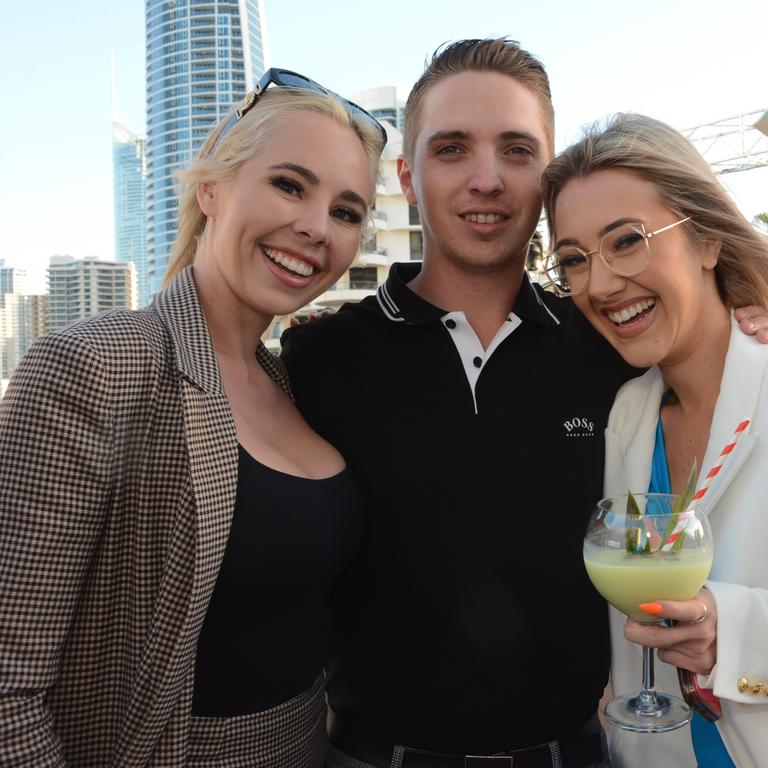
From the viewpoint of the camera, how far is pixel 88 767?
5.35 ft

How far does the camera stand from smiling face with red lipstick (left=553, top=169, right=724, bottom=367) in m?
2.06

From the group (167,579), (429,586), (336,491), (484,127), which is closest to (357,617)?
(429,586)

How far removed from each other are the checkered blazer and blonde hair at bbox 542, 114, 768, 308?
123cm

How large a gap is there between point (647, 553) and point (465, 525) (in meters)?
0.55

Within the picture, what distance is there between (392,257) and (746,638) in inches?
1465

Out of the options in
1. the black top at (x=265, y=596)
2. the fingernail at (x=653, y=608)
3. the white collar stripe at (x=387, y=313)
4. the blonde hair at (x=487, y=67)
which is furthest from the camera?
the blonde hair at (x=487, y=67)

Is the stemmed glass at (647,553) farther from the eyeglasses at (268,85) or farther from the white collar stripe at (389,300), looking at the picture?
the eyeglasses at (268,85)

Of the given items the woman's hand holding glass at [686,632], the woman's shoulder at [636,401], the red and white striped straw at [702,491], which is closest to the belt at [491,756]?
the woman's hand holding glass at [686,632]

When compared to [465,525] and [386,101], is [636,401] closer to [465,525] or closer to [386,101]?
[465,525]

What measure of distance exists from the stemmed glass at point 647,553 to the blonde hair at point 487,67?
154 cm

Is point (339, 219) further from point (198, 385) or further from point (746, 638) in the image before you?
point (746, 638)

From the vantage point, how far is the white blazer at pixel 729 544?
167cm

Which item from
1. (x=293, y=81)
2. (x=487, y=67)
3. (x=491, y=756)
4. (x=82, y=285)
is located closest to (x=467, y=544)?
(x=491, y=756)

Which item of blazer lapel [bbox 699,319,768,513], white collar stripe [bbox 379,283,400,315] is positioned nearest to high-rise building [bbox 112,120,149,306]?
white collar stripe [bbox 379,283,400,315]
